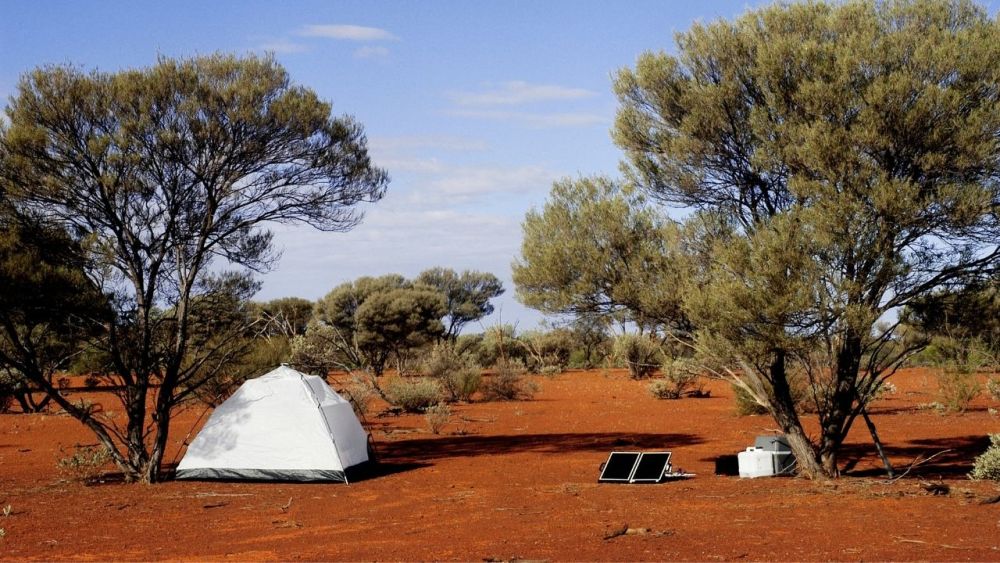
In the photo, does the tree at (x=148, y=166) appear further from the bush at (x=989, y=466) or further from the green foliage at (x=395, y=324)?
the green foliage at (x=395, y=324)

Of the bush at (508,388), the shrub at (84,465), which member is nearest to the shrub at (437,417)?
the shrub at (84,465)

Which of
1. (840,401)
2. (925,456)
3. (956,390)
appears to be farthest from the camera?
(956,390)

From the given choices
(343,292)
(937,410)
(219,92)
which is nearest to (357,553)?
(219,92)

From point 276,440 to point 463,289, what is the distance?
173 feet

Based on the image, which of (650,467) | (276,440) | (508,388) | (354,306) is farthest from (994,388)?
(354,306)

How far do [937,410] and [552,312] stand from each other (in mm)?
14072

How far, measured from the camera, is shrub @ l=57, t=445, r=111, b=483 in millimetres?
15494

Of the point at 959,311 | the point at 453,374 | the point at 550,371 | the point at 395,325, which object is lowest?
the point at 959,311

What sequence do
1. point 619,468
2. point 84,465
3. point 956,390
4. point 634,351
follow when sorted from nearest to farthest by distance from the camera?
point 619,468, point 84,465, point 956,390, point 634,351

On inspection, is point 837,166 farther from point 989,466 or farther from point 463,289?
point 463,289

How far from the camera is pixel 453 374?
32.1 meters

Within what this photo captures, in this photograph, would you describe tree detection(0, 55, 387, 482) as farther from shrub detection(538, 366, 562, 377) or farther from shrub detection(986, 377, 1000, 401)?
shrub detection(538, 366, 562, 377)

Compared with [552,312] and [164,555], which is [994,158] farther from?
[164,555]

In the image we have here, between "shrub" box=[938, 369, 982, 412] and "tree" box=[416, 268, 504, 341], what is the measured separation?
42891 mm
